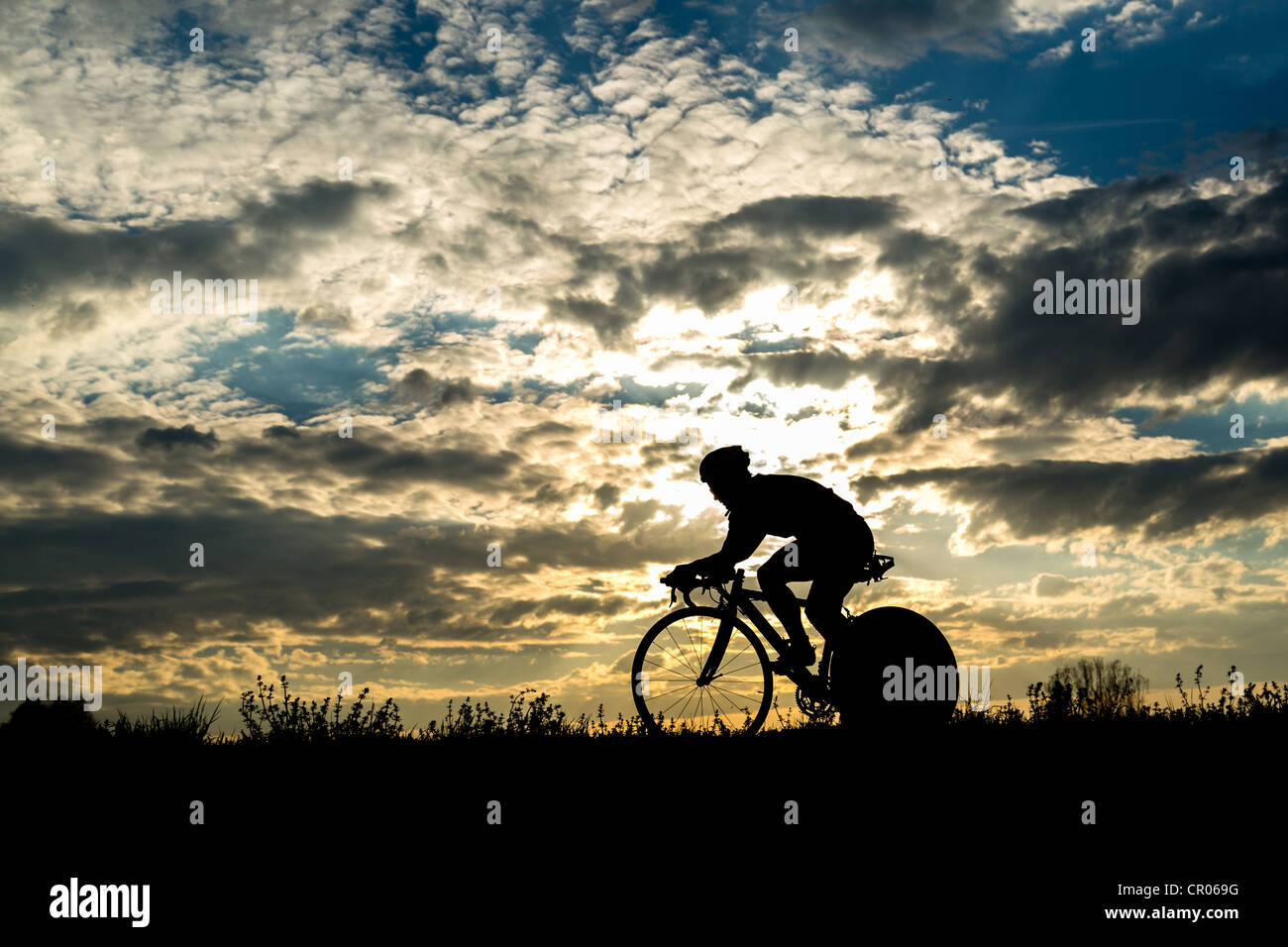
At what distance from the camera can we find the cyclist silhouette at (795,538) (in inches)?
370

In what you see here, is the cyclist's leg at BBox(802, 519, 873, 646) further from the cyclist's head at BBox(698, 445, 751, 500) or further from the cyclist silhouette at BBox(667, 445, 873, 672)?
the cyclist's head at BBox(698, 445, 751, 500)

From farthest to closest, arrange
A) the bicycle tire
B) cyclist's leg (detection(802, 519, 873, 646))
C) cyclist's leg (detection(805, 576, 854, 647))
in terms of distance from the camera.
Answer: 1. cyclist's leg (detection(805, 576, 854, 647))
2. cyclist's leg (detection(802, 519, 873, 646))
3. the bicycle tire

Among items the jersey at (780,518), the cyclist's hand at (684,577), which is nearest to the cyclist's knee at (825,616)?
the jersey at (780,518)

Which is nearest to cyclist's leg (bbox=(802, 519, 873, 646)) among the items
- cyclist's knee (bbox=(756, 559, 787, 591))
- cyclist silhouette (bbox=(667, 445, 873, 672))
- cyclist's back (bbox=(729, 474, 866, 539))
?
cyclist silhouette (bbox=(667, 445, 873, 672))

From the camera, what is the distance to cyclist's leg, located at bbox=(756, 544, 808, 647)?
9516mm

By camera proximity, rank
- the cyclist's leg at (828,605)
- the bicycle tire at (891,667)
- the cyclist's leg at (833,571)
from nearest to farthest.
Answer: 1. the bicycle tire at (891,667)
2. the cyclist's leg at (833,571)
3. the cyclist's leg at (828,605)

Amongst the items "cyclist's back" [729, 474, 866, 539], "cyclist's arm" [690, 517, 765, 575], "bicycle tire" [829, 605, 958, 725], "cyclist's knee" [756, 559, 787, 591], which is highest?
"cyclist's back" [729, 474, 866, 539]

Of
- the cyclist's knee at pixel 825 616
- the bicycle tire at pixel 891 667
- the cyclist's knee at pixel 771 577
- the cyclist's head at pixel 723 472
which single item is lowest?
the bicycle tire at pixel 891 667

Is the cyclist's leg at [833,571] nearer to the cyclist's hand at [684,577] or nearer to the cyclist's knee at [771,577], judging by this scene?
the cyclist's knee at [771,577]

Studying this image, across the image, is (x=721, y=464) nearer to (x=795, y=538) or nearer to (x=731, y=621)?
(x=795, y=538)

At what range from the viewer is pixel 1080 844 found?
606 centimetres
